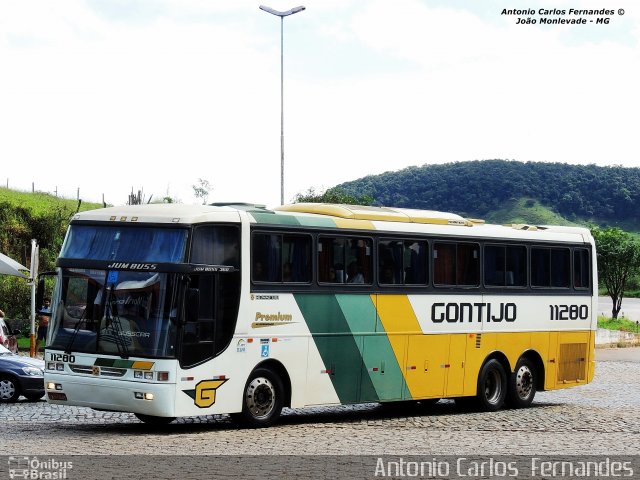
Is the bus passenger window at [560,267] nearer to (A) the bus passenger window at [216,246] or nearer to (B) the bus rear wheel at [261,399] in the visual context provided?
(B) the bus rear wheel at [261,399]

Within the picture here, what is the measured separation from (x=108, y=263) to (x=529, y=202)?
517 ft

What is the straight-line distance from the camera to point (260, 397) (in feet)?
60.8

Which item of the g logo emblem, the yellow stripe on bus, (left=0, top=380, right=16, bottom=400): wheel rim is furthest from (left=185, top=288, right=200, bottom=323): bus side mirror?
(left=0, top=380, right=16, bottom=400): wheel rim

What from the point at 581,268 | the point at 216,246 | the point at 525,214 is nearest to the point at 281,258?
the point at 216,246

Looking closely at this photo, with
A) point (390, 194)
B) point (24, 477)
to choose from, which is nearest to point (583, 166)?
point (390, 194)

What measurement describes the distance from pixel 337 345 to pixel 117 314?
13.1 feet

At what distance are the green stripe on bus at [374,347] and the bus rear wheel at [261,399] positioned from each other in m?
1.90

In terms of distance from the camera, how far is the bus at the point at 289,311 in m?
17.4

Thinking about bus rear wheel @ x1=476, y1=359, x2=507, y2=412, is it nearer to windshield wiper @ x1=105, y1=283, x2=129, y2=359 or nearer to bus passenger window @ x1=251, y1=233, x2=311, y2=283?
bus passenger window @ x1=251, y1=233, x2=311, y2=283

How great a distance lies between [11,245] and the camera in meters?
58.7

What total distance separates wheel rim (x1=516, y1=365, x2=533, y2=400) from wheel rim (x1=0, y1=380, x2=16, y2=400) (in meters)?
9.58

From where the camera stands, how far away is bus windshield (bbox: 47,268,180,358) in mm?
17266

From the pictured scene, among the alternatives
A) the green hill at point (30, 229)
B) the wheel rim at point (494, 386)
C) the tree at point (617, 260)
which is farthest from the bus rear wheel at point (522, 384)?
the tree at point (617, 260)

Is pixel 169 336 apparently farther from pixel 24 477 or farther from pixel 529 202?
pixel 529 202
